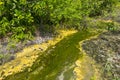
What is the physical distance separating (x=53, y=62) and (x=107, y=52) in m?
2.79

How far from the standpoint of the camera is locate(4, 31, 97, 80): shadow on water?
11.4 m

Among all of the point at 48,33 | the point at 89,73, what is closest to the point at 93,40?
the point at 48,33

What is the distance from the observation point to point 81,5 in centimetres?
1930

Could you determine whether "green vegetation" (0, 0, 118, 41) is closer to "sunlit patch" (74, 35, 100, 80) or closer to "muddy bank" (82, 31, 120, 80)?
"muddy bank" (82, 31, 120, 80)

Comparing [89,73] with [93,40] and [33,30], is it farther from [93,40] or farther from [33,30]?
[33,30]

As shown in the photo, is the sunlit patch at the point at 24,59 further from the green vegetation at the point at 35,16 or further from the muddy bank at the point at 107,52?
the muddy bank at the point at 107,52

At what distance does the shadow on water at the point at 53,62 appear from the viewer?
37.2 feet

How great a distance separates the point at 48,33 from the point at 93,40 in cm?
293

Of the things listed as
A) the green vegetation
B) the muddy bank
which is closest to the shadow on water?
the muddy bank

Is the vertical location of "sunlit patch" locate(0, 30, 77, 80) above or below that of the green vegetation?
below

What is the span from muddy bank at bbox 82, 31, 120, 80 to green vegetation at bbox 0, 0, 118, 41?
8.59ft

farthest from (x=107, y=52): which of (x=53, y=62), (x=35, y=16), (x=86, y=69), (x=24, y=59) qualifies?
(x=35, y=16)

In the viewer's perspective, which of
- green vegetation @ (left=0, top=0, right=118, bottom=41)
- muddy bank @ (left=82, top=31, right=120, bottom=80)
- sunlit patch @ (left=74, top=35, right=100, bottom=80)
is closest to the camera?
sunlit patch @ (left=74, top=35, right=100, bottom=80)

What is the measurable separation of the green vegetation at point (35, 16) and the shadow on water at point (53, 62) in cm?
193
